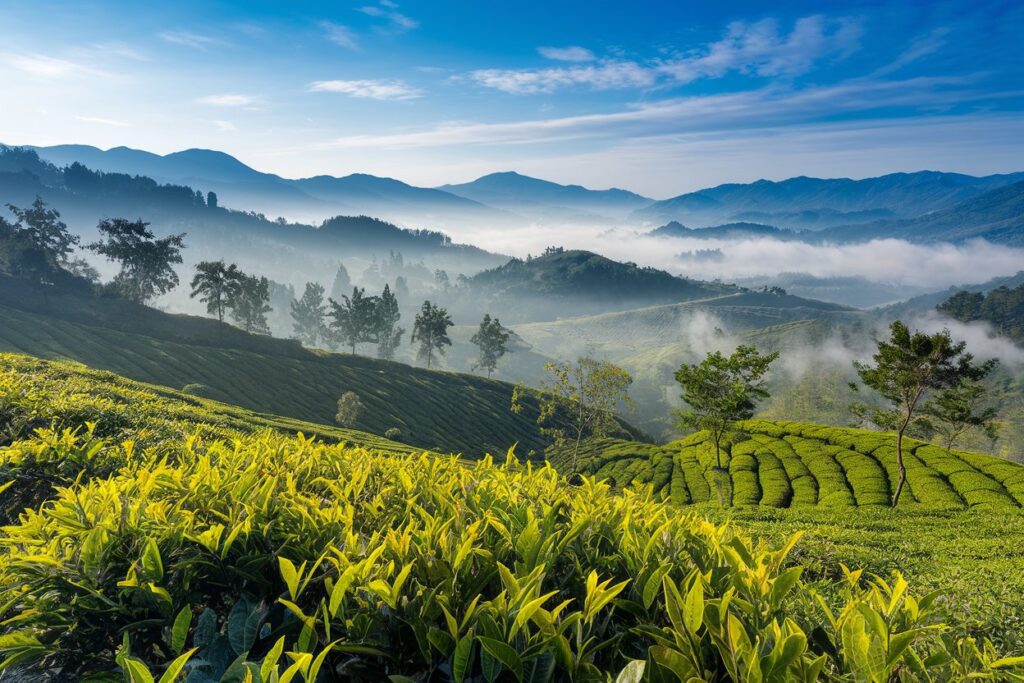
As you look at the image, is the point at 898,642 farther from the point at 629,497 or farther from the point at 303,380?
the point at 303,380

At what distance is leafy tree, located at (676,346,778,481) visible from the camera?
39375mm

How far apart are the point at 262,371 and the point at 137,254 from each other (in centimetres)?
4462

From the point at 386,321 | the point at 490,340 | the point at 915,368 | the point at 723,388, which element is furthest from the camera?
the point at 490,340

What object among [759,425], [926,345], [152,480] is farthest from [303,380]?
[152,480]

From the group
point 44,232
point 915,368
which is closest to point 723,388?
point 915,368

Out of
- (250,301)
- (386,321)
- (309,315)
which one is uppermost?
(250,301)

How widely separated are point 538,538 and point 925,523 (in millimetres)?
28491

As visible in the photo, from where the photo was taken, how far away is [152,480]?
346 cm

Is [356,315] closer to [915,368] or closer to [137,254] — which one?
→ [137,254]

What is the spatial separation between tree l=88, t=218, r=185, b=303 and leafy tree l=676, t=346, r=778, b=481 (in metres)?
90.9

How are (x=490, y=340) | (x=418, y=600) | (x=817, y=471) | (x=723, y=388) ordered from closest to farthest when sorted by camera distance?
(x=418, y=600) < (x=723, y=388) < (x=817, y=471) < (x=490, y=340)

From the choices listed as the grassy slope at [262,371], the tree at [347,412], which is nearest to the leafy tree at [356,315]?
the grassy slope at [262,371]

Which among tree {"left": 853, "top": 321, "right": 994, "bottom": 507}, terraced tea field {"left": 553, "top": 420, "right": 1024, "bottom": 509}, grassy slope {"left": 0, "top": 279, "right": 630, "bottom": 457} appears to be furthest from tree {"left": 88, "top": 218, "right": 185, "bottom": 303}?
tree {"left": 853, "top": 321, "right": 994, "bottom": 507}

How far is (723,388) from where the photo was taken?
1604 inches
